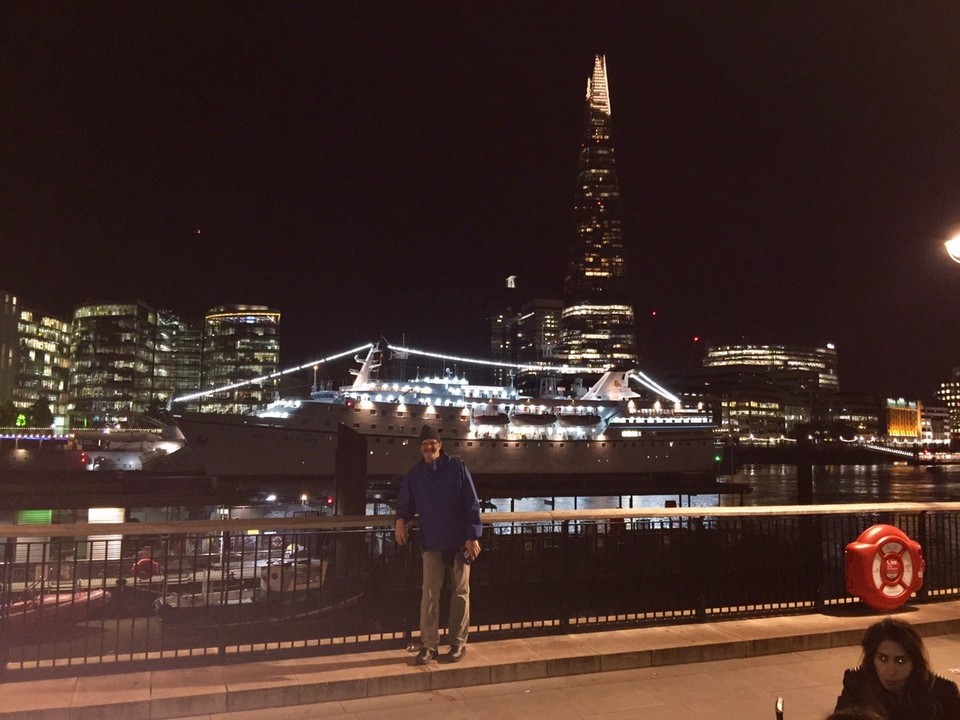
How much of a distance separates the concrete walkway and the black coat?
76.1 inches

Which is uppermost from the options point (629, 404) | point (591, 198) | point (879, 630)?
point (591, 198)

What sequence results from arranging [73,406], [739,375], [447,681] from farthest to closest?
1. [739,375]
2. [73,406]
3. [447,681]

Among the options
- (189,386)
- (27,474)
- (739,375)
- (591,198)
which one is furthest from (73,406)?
(739,375)

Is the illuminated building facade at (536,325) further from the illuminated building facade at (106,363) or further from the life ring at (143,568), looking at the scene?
the life ring at (143,568)

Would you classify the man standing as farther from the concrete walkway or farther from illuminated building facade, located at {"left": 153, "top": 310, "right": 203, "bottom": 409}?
illuminated building facade, located at {"left": 153, "top": 310, "right": 203, "bottom": 409}

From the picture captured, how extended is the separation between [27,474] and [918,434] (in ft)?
586

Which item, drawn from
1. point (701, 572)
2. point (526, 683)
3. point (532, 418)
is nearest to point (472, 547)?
point (526, 683)

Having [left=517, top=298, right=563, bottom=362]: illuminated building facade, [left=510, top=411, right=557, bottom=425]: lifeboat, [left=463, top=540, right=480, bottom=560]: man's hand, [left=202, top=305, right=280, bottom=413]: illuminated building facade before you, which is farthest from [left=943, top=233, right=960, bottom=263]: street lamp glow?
[left=517, top=298, right=563, bottom=362]: illuminated building facade

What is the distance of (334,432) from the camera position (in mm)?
43594

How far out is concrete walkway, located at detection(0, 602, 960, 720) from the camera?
415 cm

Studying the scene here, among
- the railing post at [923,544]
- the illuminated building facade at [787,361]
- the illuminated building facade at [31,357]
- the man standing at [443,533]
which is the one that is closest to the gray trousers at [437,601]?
the man standing at [443,533]

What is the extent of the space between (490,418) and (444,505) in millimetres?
42912

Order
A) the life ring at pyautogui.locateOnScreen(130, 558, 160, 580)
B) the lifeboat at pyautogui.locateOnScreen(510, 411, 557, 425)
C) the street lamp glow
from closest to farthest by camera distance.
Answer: the life ring at pyautogui.locateOnScreen(130, 558, 160, 580), the street lamp glow, the lifeboat at pyautogui.locateOnScreen(510, 411, 557, 425)

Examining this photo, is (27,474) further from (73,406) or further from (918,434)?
(918,434)
